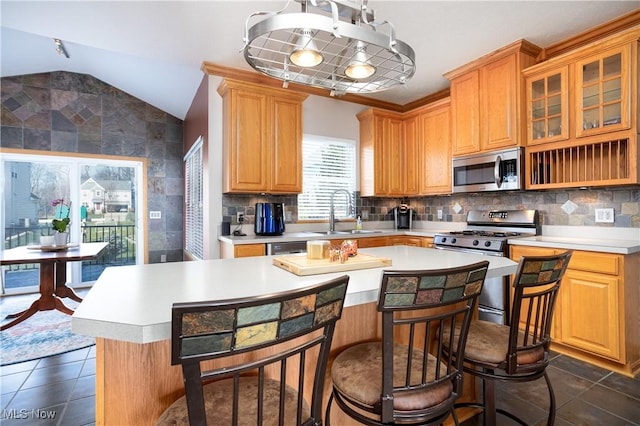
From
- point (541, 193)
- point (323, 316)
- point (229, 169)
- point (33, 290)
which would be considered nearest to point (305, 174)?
point (229, 169)

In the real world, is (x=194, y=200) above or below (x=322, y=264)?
above

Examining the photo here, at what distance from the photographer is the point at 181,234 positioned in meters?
5.50

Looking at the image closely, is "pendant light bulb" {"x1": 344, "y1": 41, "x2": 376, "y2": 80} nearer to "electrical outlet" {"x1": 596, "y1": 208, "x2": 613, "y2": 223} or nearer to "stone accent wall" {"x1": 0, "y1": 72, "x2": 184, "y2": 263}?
"electrical outlet" {"x1": 596, "y1": 208, "x2": 613, "y2": 223}

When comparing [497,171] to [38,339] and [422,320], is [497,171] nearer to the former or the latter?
[422,320]

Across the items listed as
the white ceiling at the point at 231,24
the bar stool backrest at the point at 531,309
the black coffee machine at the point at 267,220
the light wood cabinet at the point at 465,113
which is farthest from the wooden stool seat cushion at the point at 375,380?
the light wood cabinet at the point at 465,113

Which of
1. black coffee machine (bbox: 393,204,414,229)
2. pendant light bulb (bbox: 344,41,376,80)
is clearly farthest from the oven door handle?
pendant light bulb (bbox: 344,41,376,80)

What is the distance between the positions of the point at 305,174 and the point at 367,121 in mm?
1134

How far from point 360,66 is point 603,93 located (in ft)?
7.51

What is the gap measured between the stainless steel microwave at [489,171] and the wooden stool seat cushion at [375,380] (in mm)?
2493

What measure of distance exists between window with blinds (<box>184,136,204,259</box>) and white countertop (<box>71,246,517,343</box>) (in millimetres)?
2384

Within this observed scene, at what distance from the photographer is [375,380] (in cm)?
108

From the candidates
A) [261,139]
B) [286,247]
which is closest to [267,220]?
[286,247]

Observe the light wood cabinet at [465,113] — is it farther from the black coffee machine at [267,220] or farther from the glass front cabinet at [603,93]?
the black coffee machine at [267,220]

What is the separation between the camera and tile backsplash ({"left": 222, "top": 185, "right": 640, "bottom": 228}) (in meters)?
2.67
